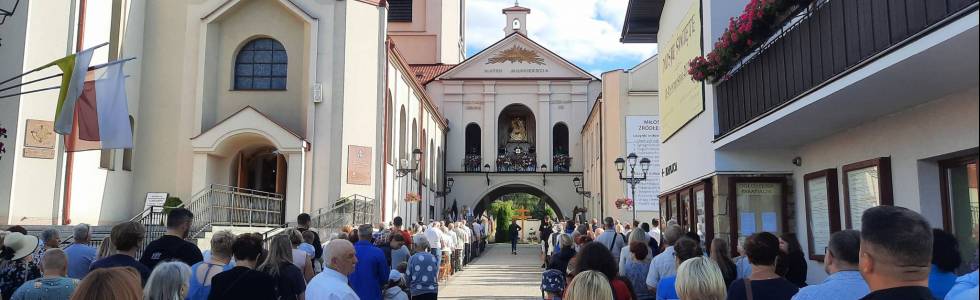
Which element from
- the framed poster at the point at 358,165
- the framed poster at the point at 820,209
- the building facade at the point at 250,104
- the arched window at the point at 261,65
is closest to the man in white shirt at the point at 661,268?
the framed poster at the point at 820,209

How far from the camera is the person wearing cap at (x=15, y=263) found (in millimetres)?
6176

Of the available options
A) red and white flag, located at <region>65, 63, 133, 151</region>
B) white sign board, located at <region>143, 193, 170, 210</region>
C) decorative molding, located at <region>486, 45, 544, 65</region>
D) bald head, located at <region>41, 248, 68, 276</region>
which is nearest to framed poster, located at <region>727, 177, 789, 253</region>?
bald head, located at <region>41, 248, 68, 276</region>

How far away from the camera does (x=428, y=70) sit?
43.5 metres

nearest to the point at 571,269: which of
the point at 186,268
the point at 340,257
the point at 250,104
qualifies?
the point at 340,257

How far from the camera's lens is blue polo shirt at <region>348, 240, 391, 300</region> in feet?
25.3

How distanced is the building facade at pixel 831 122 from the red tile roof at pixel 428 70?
28947 millimetres

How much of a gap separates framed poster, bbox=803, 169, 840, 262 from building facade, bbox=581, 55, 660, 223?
14.4m

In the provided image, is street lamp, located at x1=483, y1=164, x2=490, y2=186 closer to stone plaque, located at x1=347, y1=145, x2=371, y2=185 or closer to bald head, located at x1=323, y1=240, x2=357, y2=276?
stone plaque, located at x1=347, y1=145, x2=371, y2=185

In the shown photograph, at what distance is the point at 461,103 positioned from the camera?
4097 cm

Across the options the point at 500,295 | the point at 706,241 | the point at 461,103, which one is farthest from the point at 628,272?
the point at 461,103

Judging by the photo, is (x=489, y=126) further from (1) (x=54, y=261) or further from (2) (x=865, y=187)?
(1) (x=54, y=261)

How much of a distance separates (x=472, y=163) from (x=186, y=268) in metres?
35.8

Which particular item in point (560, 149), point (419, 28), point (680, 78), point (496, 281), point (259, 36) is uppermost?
point (419, 28)

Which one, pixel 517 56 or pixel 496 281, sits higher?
pixel 517 56
